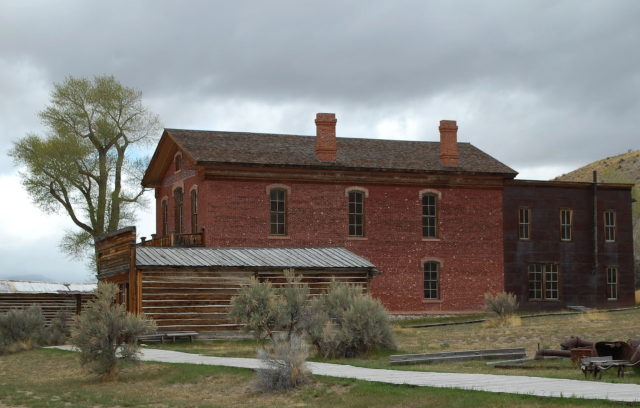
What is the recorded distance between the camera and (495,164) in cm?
4181

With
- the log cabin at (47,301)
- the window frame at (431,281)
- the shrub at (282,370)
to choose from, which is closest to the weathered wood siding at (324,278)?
the window frame at (431,281)

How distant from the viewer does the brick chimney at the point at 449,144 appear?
4122 cm

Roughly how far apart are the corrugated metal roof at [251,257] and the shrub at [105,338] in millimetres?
7953

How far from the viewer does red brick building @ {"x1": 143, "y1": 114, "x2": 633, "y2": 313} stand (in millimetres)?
37531

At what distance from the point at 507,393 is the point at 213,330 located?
17902mm

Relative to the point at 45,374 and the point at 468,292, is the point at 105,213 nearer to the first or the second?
the point at 468,292

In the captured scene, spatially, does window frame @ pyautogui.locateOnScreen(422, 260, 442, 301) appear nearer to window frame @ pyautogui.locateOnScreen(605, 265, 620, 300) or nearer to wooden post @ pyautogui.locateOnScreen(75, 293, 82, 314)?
window frame @ pyautogui.locateOnScreen(605, 265, 620, 300)

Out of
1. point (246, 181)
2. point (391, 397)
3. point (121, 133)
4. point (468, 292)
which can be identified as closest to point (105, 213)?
point (121, 133)

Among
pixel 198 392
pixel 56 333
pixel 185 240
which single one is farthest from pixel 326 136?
pixel 198 392

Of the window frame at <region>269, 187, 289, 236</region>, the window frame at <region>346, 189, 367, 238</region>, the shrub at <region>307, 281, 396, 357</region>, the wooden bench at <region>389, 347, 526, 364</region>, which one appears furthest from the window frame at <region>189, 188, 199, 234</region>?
the wooden bench at <region>389, 347, 526, 364</region>

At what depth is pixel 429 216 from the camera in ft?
133

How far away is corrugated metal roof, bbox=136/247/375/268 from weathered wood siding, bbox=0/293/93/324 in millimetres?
7111

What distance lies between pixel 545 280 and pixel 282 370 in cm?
2812

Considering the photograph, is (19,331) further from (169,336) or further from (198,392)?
(198,392)
